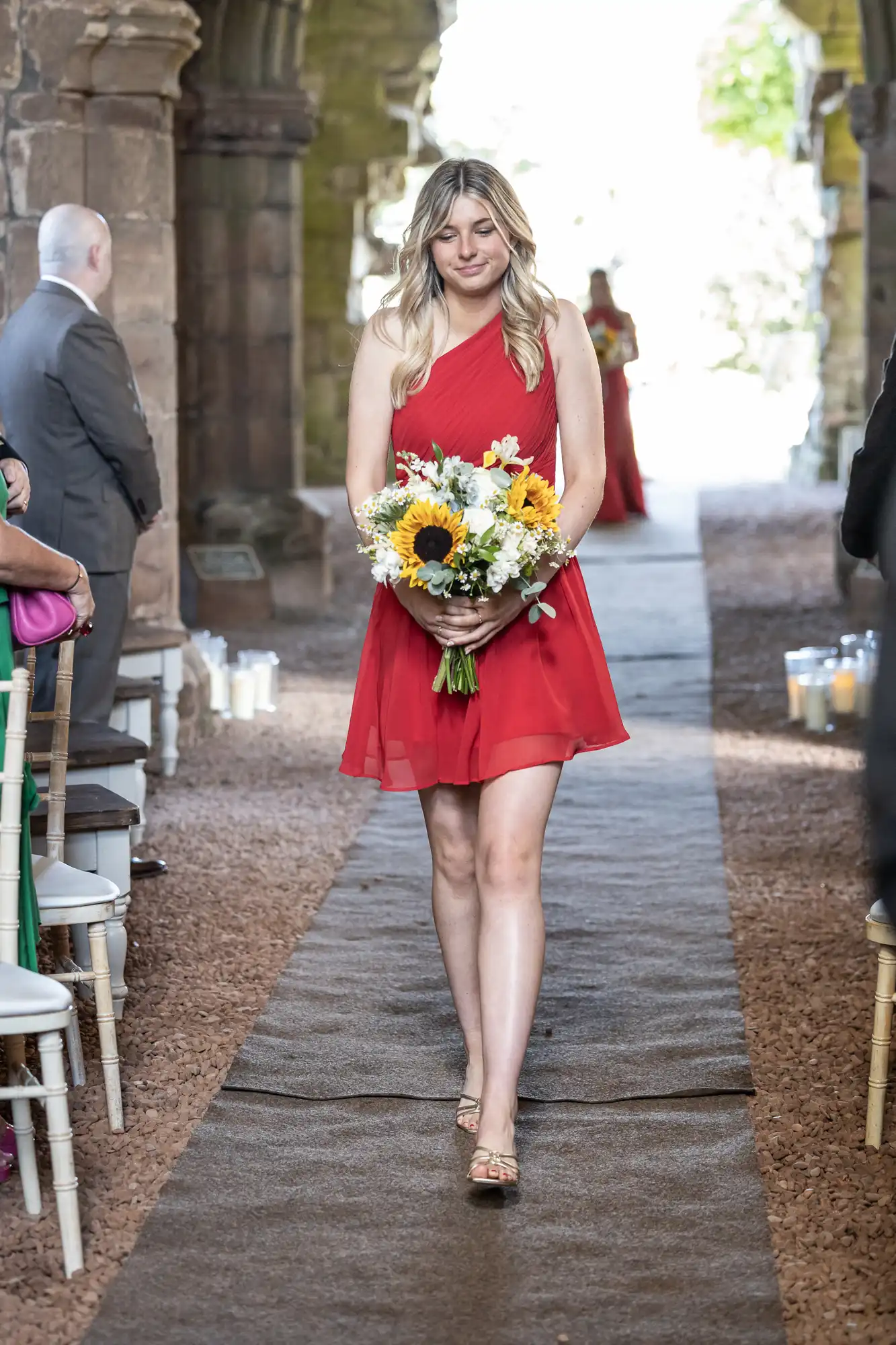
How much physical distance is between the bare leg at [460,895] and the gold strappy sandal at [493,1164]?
349 mm

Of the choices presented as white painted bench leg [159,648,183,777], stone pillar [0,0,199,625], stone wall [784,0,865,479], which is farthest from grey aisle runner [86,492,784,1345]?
stone wall [784,0,865,479]

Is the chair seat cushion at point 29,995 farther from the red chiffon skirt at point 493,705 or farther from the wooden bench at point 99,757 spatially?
the wooden bench at point 99,757

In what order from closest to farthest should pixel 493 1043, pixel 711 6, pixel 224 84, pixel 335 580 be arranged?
pixel 493 1043, pixel 224 84, pixel 335 580, pixel 711 6

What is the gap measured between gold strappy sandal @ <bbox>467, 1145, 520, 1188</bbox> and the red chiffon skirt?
0.71m

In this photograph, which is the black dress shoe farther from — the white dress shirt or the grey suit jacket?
the white dress shirt

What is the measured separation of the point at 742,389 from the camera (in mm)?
33188

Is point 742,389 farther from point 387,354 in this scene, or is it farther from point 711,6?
point 387,354

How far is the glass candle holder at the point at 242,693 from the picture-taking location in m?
9.16

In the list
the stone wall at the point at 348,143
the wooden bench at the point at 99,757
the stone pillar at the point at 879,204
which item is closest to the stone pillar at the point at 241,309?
the stone pillar at the point at 879,204

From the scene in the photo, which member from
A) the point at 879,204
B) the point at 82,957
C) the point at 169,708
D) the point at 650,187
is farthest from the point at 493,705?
the point at 650,187

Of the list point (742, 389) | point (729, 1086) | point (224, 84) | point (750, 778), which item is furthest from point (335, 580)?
point (742, 389)

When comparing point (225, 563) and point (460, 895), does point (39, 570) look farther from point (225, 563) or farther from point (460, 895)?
point (225, 563)

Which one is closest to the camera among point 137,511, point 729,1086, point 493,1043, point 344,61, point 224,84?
point 493,1043

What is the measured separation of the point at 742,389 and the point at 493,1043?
30.7 m
